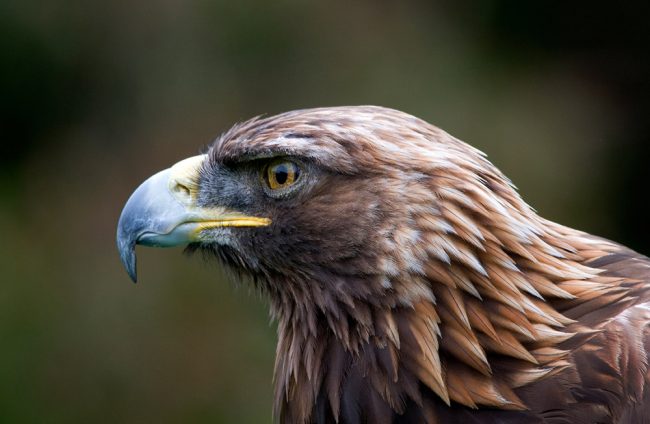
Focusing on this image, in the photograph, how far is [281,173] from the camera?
7.42 feet

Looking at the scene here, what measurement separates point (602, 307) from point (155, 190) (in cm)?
117

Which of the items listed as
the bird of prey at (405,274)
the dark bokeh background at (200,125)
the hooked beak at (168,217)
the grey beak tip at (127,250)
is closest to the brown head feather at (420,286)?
the bird of prey at (405,274)

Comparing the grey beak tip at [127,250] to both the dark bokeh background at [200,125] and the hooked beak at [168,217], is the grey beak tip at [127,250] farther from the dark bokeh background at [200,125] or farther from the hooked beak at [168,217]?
the dark bokeh background at [200,125]

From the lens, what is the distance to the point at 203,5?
5.35 m

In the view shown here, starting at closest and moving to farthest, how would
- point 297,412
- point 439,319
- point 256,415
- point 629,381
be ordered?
1. point 629,381
2. point 439,319
3. point 297,412
4. point 256,415

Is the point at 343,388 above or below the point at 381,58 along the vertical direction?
below

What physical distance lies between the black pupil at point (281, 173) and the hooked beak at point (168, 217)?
0.11m

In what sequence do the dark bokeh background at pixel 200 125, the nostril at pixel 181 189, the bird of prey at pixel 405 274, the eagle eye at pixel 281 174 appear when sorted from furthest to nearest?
the dark bokeh background at pixel 200 125 < the nostril at pixel 181 189 < the eagle eye at pixel 281 174 < the bird of prey at pixel 405 274

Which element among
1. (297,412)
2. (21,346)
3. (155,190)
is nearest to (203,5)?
(21,346)

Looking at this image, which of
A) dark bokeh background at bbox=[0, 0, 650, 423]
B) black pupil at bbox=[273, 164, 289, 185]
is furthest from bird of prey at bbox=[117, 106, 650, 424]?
dark bokeh background at bbox=[0, 0, 650, 423]

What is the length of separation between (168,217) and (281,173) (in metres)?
0.32

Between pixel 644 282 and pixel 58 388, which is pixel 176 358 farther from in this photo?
pixel 644 282

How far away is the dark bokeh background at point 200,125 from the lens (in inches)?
195

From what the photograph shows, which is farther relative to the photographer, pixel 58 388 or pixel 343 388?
pixel 58 388
